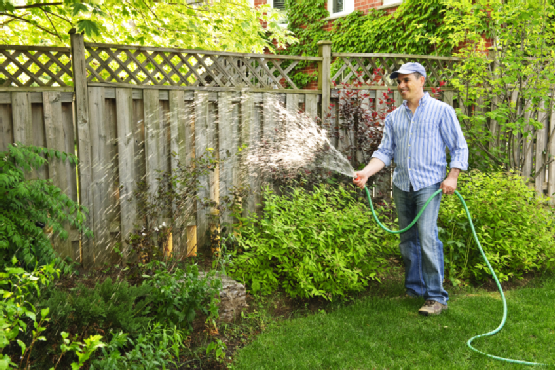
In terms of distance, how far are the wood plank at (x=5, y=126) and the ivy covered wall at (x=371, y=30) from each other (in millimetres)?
4707

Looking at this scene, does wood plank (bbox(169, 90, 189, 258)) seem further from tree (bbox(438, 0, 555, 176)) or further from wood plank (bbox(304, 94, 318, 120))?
tree (bbox(438, 0, 555, 176))

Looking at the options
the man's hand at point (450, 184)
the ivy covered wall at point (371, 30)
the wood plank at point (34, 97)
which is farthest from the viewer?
the ivy covered wall at point (371, 30)

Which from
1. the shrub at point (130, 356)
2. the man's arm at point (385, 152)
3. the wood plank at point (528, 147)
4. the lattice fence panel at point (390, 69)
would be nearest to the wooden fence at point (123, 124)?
the lattice fence panel at point (390, 69)

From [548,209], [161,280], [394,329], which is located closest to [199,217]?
[161,280]

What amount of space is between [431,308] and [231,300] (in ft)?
5.31

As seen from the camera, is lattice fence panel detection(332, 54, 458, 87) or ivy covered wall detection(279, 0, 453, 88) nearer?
lattice fence panel detection(332, 54, 458, 87)

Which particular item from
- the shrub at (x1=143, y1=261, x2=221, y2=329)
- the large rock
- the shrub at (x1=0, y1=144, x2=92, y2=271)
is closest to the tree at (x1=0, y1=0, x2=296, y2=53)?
the shrub at (x1=0, y1=144, x2=92, y2=271)

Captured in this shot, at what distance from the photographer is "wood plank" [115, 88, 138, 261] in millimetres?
4656

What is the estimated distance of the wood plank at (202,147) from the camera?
16.4 ft

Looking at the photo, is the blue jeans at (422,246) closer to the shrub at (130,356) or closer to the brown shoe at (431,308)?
the brown shoe at (431,308)

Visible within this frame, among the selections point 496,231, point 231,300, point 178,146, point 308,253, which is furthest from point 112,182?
point 496,231

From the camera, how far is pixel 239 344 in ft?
11.3

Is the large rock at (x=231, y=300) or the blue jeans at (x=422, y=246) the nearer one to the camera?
the large rock at (x=231, y=300)

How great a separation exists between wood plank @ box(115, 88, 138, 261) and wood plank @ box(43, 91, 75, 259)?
505 millimetres
